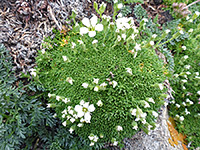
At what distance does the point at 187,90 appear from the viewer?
3379 millimetres

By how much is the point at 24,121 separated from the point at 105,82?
3.95ft

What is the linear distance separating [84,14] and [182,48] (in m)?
2.15

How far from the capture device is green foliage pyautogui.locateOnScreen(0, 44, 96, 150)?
6.85 ft

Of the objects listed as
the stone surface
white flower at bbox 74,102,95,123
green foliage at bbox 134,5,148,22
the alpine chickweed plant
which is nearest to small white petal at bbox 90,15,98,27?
the alpine chickweed plant

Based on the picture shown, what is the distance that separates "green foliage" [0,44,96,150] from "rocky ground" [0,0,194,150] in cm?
20

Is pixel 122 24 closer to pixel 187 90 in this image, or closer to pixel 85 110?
pixel 85 110

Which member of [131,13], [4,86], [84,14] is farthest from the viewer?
[131,13]

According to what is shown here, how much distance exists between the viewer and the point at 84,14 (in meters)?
2.90

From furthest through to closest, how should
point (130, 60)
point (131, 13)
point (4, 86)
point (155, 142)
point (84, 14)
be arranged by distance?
point (131, 13), point (84, 14), point (155, 142), point (130, 60), point (4, 86)

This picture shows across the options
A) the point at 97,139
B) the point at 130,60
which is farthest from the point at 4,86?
the point at 130,60

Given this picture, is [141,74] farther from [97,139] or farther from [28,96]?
[28,96]

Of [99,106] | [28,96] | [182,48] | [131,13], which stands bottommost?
[28,96]

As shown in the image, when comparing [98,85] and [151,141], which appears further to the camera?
[151,141]

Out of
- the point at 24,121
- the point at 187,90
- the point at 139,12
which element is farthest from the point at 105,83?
the point at 187,90
